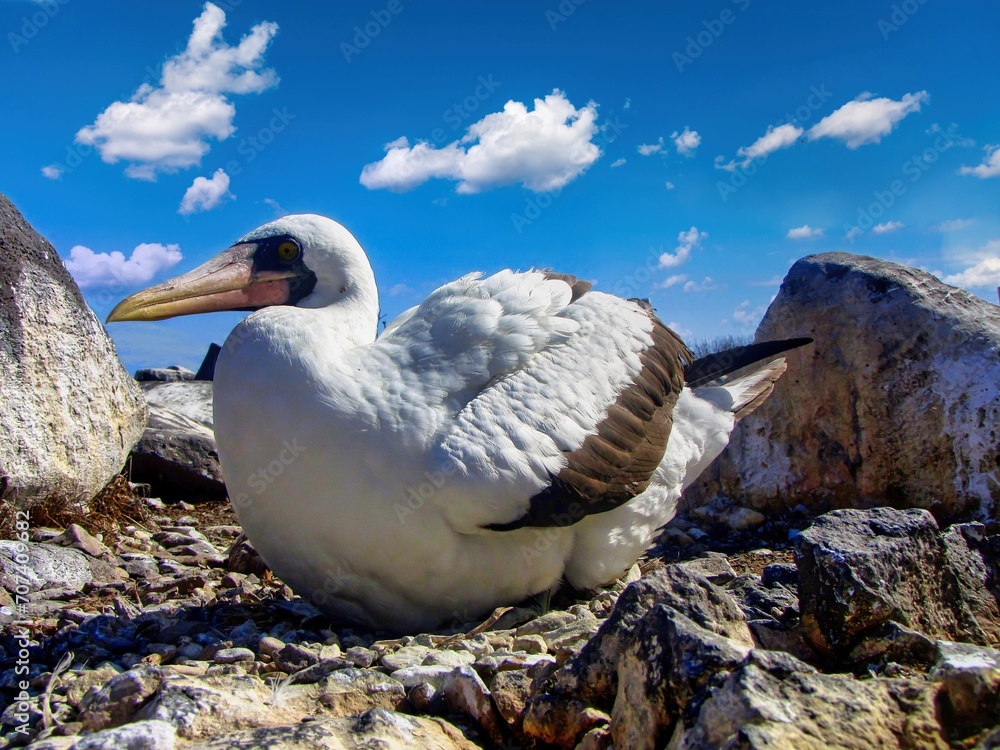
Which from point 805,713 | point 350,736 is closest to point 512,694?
point 350,736

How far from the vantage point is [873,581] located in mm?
3227

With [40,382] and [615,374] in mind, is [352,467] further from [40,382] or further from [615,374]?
[40,382]

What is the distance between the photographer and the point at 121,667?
145 inches

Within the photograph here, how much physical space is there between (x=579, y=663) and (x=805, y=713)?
858mm

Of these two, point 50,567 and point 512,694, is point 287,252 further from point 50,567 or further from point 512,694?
point 512,694

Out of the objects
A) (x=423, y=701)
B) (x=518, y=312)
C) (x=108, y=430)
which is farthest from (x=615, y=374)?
(x=108, y=430)

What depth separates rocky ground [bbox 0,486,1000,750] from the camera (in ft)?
7.12

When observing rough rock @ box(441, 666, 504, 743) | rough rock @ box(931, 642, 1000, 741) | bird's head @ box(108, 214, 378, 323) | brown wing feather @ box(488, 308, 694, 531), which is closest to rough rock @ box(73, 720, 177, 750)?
rough rock @ box(441, 666, 504, 743)

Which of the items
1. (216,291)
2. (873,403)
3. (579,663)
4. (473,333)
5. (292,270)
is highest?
(292,270)

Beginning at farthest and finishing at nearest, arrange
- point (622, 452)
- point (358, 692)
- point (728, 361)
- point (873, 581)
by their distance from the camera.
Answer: point (728, 361), point (622, 452), point (873, 581), point (358, 692)

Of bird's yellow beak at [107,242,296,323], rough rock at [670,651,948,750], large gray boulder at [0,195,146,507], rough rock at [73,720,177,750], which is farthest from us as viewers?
large gray boulder at [0,195,146,507]

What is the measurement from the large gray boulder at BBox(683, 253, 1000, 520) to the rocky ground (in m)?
2.29

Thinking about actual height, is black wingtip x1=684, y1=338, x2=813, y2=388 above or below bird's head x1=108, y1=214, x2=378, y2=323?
below

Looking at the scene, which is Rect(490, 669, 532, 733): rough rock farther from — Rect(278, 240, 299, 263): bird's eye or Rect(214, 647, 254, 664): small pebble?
Rect(278, 240, 299, 263): bird's eye
